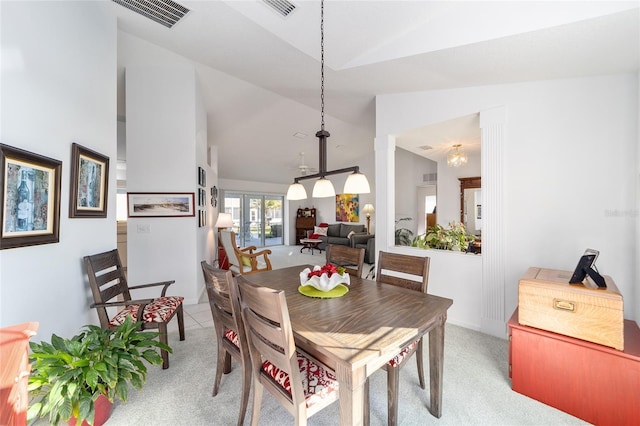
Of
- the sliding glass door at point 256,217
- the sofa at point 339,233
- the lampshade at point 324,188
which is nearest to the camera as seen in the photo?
the lampshade at point 324,188

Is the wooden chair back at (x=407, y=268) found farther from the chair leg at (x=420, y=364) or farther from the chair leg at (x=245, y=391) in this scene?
the chair leg at (x=245, y=391)

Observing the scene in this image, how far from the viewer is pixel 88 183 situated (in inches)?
81.5

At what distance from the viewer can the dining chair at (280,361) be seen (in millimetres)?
1128

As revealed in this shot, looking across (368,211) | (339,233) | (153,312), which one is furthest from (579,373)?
(339,233)

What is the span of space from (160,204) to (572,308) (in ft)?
13.5

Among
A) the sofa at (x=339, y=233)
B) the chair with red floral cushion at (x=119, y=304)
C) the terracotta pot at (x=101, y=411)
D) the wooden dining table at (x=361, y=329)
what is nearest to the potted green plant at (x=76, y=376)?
the terracotta pot at (x=101, y=411)

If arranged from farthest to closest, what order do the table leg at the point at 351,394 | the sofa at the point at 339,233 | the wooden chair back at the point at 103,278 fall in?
1. the sofa at the point at 339,233
2. the wooden chair back at the point at 103,278
3. the table leg at the point at 351,394

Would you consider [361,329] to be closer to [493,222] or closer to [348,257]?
[348,257]

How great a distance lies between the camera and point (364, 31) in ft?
7.77

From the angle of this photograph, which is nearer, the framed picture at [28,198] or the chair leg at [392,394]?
the framed picture at [28,198]

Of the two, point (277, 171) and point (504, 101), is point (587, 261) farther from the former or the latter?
point (277, 171)

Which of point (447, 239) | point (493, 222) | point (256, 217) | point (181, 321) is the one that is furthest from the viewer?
point (256, 217)

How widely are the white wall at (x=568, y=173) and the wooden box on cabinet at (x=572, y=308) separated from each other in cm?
63

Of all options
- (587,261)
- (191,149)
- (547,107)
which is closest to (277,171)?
(191,149)
